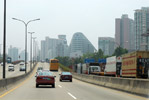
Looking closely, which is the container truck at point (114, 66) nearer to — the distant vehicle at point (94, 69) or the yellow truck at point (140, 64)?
the yellow truck at point (140, 64)

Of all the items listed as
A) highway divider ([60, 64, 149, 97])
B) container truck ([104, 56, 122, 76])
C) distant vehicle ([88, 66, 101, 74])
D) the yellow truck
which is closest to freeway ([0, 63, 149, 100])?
highway divider ([60, 64, 149, 97])

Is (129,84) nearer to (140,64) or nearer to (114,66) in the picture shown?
(140,64)

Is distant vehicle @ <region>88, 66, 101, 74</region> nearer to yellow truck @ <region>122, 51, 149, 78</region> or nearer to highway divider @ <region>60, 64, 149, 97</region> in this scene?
highway divider @ <region>60, 64, 149, 97</region>

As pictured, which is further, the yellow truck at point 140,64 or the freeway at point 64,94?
the yellow truck at point 140,64

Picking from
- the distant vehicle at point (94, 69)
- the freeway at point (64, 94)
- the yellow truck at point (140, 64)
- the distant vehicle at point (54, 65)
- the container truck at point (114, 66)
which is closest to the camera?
the freeway at point (64, 94)

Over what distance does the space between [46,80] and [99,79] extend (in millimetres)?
9267

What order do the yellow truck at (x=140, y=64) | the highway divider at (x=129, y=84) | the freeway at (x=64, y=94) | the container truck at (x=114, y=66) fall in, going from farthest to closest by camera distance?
the container truck at (x=114, y=66) < the yellow truck at (x=140, y=64) < the highway divider at (x=129, y=84) < the freeway at (x=64, y=94)

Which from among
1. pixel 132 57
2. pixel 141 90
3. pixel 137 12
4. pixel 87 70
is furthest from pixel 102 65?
pixel 137 12

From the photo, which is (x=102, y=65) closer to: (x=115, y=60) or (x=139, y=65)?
(x=115, y=60)

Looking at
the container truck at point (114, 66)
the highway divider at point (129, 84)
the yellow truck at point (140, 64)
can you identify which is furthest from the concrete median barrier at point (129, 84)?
the container truck at point (114, 66)

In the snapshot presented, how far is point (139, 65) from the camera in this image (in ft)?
94.1

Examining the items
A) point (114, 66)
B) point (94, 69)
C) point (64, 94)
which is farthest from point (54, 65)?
point (64, 94)

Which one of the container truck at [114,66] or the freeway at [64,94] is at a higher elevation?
the container truck at [114,66]

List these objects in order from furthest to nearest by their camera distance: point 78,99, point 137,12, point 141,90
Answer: point 137,12, point 141,90, point 78,99
